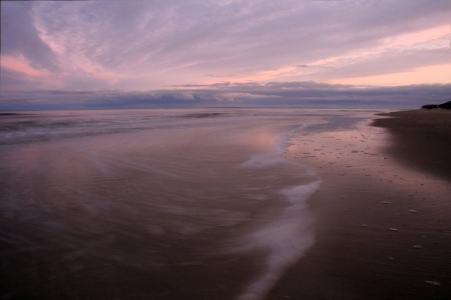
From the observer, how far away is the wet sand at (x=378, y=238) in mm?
2561

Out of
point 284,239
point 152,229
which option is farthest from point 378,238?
point 152,229

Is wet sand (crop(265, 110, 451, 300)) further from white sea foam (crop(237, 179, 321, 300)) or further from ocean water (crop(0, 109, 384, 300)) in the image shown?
ocean water (crop(0, 109, 384, 300))

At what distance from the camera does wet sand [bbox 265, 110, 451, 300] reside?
2561mm

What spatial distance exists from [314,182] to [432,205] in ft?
6.82

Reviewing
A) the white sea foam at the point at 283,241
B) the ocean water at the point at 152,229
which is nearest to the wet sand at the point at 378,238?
the white sea foam at the point at 283,241

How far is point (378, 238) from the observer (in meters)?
3.46

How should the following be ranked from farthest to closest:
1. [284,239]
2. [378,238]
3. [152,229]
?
1. [152,229]
2. [284,239]
3. [378,238]

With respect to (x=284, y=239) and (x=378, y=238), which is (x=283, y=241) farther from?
(x=378, y=238)

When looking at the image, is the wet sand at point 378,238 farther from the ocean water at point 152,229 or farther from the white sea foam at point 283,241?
the ocean water at point 152,229

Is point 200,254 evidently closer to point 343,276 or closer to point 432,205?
point 343,276

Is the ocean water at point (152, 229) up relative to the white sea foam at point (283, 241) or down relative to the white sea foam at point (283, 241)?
up

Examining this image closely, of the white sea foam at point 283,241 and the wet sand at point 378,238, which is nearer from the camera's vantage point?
the wet sand at point 378,238

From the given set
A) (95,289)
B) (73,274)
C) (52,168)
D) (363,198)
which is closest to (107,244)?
(73,274)

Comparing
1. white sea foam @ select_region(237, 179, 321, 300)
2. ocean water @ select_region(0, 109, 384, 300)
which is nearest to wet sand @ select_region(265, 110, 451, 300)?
white sea foam @ select_region(237, 179, 321, 300)
